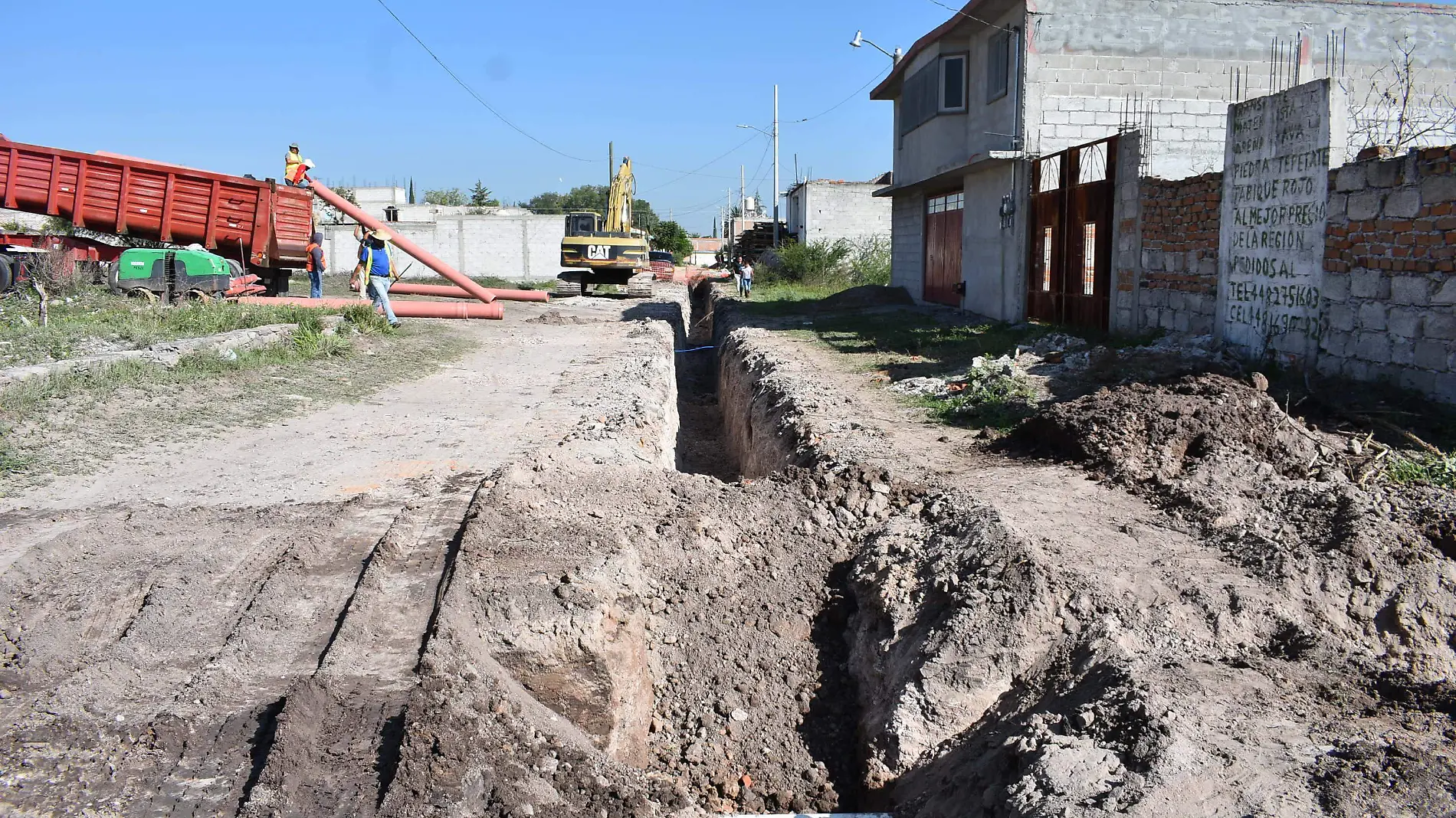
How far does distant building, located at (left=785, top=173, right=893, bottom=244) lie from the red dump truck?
23112mm

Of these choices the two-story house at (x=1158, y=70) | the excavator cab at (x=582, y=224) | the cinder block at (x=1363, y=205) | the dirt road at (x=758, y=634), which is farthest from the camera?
the excavator cab at (x=582, y=224)

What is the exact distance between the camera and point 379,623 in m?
4.38

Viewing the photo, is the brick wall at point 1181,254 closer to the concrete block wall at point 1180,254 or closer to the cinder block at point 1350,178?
the concrete block wall at point 1180,254

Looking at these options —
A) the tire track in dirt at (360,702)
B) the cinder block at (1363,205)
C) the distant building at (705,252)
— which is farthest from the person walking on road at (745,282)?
the distant building at (705,252)

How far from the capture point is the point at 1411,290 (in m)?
7.30

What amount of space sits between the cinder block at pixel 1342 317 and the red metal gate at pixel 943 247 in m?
Answer: 10.6

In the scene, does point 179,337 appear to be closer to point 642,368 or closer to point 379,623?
Result: point 642,368

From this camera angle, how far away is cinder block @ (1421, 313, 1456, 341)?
22.7ft

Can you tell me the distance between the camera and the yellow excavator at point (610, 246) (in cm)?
2766

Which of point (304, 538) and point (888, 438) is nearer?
point (304, 538)

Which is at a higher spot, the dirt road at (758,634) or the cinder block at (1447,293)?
the cinder block at (1447,293)

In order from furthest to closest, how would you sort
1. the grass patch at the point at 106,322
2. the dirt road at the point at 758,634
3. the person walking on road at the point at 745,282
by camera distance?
the person walking on road at the point at 745,282, the grass patch at the point at 106,322, the dirt road at the point at 758,634

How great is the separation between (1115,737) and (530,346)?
13.5 metres

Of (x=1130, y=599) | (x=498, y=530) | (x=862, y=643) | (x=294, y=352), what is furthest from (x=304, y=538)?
(x=294, y=352)
